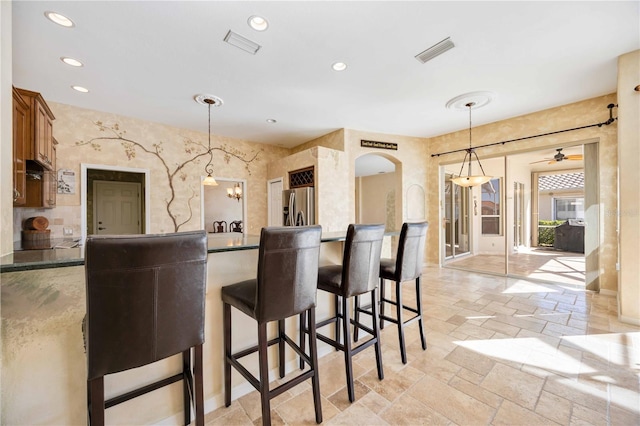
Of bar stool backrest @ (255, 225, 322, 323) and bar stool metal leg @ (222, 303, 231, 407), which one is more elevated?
bar stool backrest @ (255, 225, 322, 323)

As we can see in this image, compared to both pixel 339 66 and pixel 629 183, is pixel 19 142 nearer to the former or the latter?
pixel 339 66

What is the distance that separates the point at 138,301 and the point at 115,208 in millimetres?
5557

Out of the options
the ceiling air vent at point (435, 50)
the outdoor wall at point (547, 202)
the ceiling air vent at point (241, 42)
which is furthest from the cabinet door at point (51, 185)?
the outdoor wall at point (547, 202)

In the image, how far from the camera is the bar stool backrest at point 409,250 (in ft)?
6.82

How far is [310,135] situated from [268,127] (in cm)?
96

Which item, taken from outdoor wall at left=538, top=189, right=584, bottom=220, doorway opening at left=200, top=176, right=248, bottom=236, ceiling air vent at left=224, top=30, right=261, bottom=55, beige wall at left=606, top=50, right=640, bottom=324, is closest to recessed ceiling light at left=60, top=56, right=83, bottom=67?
ceiling air vent at left=224, top=30, right=261, bottom=55

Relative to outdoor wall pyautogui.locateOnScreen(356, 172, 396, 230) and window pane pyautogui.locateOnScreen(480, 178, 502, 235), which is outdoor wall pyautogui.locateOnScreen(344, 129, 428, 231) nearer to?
window pane pyautogui.locateOnScreen(480, 178, 502, 235)

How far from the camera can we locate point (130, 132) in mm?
4203

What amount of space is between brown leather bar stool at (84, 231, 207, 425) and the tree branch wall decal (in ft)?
13.3

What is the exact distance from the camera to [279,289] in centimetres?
136

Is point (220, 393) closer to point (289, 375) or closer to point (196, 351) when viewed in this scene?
point (289, 375)

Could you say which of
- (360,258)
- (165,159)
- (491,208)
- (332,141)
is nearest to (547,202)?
(491,208)

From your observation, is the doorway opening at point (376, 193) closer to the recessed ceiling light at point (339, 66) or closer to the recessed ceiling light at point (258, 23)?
the recessed ceiling light at point (339, 66)

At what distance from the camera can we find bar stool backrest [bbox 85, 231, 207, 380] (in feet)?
2.97
